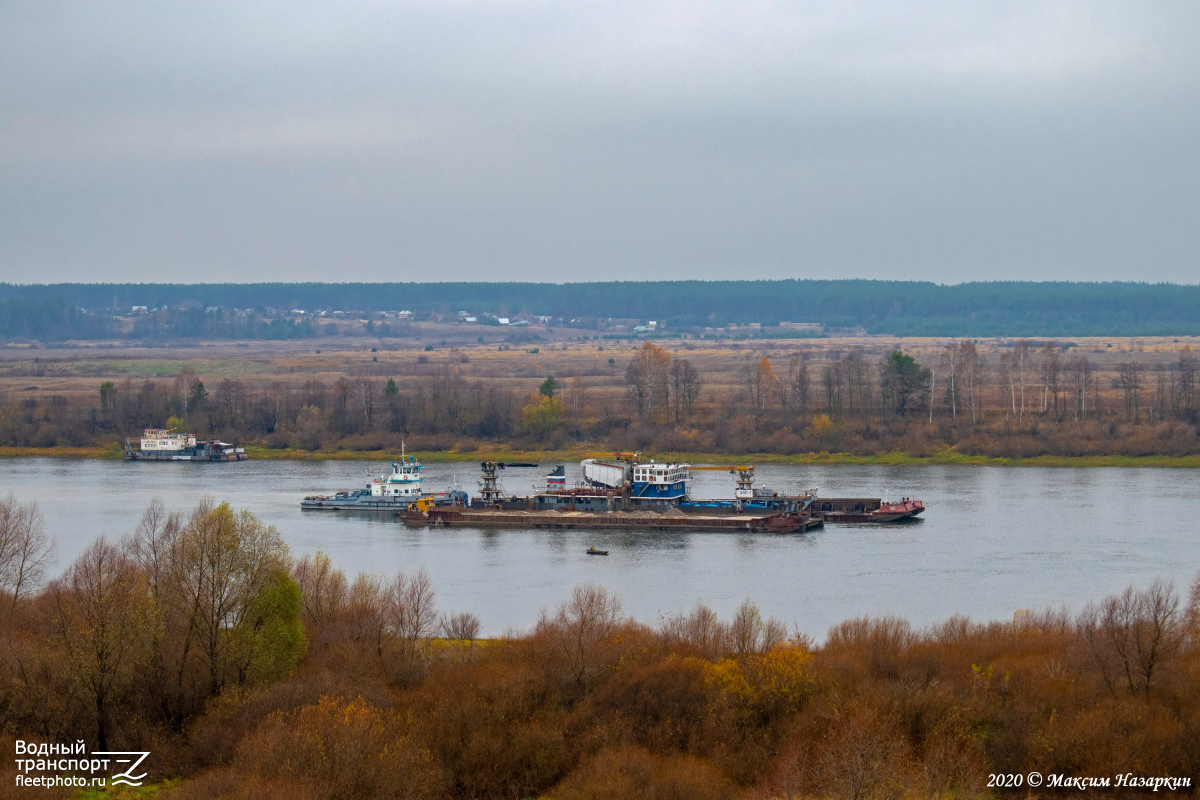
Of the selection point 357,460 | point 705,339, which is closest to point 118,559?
point 357,460

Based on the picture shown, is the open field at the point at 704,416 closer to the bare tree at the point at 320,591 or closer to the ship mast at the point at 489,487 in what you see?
the ship mast at the point at 489,487

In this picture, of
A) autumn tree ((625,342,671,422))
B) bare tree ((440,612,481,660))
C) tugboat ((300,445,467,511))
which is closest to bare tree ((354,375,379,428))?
autumn tree ((625,342,671,422))

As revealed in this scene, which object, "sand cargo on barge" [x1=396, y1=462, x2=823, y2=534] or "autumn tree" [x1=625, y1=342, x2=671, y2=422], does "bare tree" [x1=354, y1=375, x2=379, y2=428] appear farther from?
"sand cargo on barge" [x1=396, y1=462, x2=823, y2=534]

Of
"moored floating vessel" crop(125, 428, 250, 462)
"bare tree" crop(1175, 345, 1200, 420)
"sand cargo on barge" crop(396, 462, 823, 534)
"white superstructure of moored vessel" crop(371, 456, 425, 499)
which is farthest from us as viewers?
"moored floating vessel" crop(125, 428, 250, 462)

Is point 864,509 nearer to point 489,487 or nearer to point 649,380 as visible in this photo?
point 489,487

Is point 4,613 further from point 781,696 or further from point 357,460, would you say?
point 357,460

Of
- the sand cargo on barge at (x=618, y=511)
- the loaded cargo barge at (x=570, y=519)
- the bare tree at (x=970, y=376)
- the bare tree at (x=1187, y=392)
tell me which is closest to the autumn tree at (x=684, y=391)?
the bare tree at (x=970, y=376)

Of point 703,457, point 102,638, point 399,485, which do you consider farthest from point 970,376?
point 102,638
